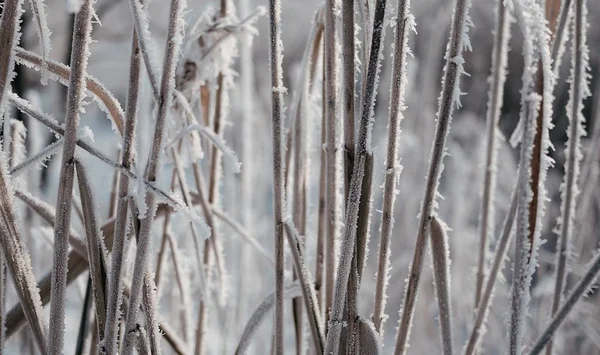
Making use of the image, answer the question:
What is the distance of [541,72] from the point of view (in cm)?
49

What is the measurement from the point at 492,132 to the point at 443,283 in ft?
0.57

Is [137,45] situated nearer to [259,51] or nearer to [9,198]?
[9,198]

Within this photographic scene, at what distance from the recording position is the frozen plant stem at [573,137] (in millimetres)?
553

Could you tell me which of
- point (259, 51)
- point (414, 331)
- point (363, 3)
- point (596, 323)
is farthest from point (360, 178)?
point (259, 51)

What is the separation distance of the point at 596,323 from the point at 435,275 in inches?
35.1

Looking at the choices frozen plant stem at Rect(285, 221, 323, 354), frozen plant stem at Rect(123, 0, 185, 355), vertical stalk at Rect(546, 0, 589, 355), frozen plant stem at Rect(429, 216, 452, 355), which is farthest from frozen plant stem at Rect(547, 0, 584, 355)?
frozen plant stem at Rect(123, 0, 185, 355)

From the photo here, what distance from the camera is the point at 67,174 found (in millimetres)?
430

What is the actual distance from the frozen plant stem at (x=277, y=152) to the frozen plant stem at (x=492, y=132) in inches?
9.3

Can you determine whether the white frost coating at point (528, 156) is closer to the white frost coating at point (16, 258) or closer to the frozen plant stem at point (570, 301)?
the frozen plant stem at point (570, 301)

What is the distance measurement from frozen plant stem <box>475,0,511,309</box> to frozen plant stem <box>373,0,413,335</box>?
0.19 m

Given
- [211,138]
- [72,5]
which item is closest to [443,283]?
[211,138]

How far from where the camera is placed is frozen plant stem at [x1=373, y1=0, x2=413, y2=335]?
44cm

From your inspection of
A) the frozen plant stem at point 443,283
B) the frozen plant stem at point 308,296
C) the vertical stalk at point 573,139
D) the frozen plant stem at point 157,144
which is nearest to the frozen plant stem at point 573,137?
the vertical stalk at point 573,139

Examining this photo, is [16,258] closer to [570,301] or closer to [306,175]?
[306,175]
